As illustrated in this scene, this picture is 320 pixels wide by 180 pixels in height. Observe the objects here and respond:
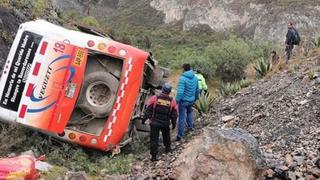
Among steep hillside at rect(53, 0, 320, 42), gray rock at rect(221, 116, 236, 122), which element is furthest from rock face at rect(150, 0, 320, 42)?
gray rock at rect(221, 116, 236, 122)

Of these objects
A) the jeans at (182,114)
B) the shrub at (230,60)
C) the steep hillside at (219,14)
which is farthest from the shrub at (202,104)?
the steep hillside at (219,14)

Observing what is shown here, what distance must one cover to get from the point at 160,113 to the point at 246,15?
7729 cm

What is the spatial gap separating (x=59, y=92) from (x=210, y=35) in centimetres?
7652

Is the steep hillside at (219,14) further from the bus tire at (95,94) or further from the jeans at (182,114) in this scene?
the bus tire at (95,94)

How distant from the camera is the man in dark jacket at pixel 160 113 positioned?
895 centimetres

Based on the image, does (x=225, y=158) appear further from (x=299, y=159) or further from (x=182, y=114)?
(x=182, y=114)

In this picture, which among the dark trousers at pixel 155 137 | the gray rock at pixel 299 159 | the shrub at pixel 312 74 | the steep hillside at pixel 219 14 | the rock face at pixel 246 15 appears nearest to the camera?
the gray rock at pixel 299 159

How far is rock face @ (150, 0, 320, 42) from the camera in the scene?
6869cm

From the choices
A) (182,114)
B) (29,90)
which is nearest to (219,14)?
(182,114)

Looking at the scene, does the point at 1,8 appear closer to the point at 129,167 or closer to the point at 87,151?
the point at 87,151

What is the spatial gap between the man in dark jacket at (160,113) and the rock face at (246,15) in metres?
50.1

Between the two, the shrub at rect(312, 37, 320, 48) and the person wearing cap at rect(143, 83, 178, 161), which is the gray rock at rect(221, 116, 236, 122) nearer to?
the person wearing cap at rect(143, 83, 178, 161)

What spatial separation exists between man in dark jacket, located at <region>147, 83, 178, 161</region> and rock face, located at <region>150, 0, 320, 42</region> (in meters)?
50.1

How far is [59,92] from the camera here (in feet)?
30.3
